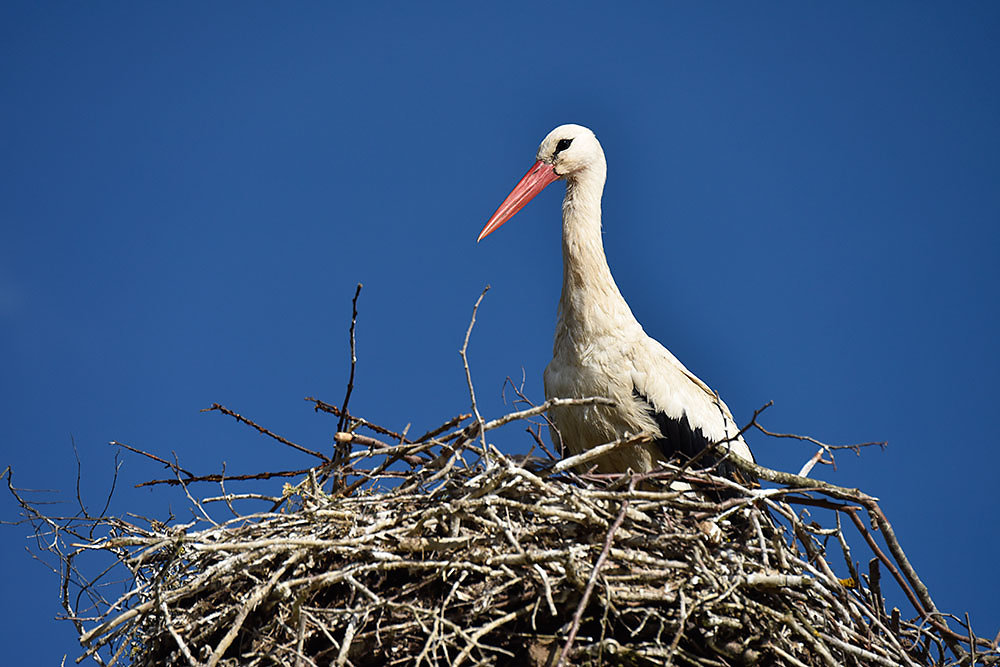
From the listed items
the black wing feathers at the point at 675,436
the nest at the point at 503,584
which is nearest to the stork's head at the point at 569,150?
the black wing feathers at the point at 675,436

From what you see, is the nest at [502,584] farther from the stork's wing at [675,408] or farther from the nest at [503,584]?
the stork's wing at [675,408]

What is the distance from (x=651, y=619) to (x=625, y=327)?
168 centimetres

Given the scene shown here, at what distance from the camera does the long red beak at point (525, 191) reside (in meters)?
4.73

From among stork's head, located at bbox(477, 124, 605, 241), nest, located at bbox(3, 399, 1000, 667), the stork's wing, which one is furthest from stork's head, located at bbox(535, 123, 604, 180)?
nest, located at bbox(3, 399, 1000, 667)

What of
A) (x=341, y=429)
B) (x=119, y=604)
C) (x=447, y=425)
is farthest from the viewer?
(x=341, y=429)

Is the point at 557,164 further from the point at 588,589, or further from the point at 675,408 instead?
the point at 588,589

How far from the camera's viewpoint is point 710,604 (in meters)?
2.61

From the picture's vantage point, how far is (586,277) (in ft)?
14.0

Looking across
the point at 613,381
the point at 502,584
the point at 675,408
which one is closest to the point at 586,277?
the point at 613,381

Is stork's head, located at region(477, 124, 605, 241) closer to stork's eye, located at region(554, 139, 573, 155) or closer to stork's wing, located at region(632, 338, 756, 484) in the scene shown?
stork's eye, located at region(554, 139, 573, 155)

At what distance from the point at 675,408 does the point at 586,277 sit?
0.72 meters

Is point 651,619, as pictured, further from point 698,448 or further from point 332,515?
point 698,448

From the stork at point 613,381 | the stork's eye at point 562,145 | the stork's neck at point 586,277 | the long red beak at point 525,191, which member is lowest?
the stork at point 613,381

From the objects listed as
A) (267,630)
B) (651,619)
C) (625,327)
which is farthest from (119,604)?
(625,327)
